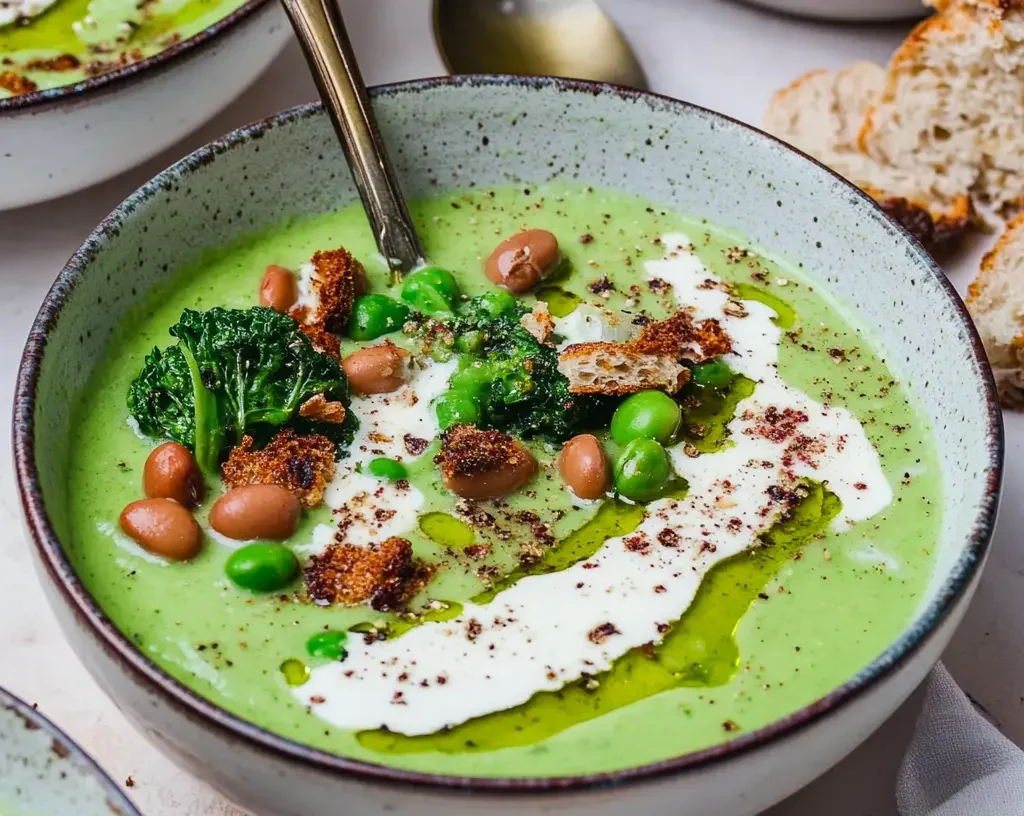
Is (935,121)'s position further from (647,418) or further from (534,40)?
(647,418)

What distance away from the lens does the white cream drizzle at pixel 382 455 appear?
208 centimetres

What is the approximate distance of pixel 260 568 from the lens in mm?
1945

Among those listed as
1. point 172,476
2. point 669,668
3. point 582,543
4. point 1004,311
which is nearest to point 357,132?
point 172,476

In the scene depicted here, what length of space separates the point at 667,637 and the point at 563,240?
98 cm

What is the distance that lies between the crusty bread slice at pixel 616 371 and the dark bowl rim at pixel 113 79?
1.03 meters

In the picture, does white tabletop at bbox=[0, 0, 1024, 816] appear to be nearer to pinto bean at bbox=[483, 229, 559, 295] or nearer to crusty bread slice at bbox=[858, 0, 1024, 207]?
crusty bread slice at bbox=[858, 0, 1024, 207]

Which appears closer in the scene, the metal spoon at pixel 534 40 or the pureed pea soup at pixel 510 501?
the pureed pea soup at pixel 510 501

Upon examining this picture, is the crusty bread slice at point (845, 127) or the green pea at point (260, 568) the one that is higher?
the green pea at point (260, 568)

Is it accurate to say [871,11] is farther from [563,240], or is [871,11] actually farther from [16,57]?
[16,57]

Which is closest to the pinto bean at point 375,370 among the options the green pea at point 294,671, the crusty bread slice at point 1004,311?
the green pea at point 294,671

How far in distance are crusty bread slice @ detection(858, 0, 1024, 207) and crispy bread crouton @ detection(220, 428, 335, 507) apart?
1.68 metres

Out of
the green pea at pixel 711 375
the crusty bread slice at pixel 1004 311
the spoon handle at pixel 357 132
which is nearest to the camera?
the green pea at pixel 711 375

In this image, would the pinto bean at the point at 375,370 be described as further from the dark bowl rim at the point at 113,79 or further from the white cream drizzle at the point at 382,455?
the dark bowl rim at the point at 113,79

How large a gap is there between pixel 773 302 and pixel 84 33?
172cm
